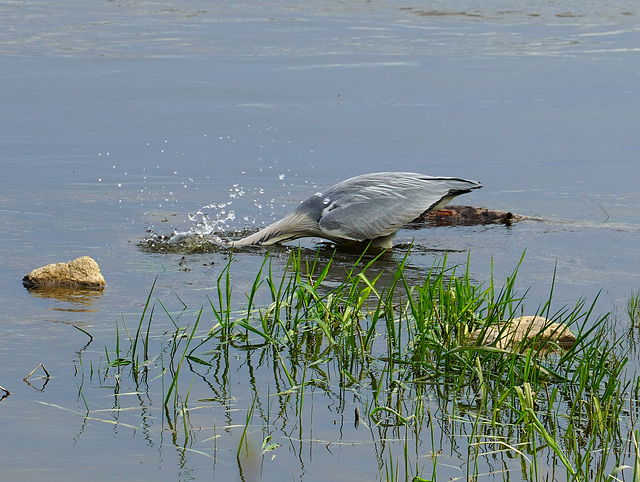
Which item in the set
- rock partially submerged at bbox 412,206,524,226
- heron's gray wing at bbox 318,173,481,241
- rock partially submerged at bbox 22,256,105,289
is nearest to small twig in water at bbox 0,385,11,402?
rock partially submerged at bbox 22,256,105,289

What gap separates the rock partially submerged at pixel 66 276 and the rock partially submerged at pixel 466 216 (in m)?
2.87

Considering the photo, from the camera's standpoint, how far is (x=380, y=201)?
759 cm

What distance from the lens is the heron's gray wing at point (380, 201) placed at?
7.53m

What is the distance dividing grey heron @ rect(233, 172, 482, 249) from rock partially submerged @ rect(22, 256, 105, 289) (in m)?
1.61

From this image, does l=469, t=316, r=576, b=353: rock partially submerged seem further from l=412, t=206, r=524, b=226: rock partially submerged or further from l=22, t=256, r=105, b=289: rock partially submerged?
l=412, t=206, r=524, b=226: rock partially submerged

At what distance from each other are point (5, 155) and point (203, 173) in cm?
199

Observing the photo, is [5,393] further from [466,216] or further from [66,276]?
[466,216]

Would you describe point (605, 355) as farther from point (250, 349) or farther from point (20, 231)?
point (20, 231)

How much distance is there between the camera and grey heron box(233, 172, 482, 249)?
7.54 meters

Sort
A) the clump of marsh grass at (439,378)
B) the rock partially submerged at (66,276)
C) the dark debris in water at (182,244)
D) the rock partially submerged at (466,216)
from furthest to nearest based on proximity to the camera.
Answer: the rock partially submerged at (466,216) < the dark debris in water at (182,244) < the rock partially submerged at (66,276) < the clump of marsh grass at (439,378)

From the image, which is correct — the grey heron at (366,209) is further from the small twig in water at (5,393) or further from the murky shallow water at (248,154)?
the small twig in water at (5,393)

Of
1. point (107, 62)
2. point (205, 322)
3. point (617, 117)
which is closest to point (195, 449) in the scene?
point (205, 322)

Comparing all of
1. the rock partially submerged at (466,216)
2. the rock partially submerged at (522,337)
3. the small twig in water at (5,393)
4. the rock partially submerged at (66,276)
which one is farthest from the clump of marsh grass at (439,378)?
the rock partially submerged at (466,216)

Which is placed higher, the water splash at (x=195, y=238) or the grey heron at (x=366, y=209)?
the grey heron at (x=366, y=209)
